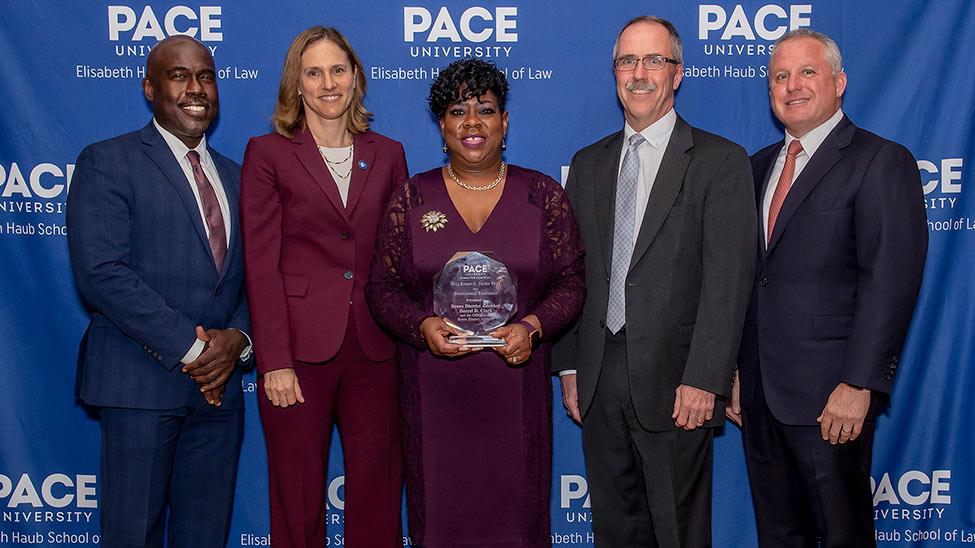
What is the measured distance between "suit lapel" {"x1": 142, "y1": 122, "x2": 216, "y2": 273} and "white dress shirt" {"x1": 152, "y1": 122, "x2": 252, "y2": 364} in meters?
0.02

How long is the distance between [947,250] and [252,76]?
10.0 ft

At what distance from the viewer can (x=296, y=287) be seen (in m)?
2.53

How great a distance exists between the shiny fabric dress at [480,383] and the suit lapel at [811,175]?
651 millimetres

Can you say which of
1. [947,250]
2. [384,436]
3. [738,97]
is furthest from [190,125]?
[947,250]

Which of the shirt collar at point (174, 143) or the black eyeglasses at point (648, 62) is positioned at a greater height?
the black eyeglasses at point (648, 62)

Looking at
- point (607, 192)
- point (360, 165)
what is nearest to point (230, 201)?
point (360, 165)

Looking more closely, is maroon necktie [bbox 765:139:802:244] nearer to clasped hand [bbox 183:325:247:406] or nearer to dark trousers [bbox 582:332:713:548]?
dark trousers [bbox 582:332:713:548]

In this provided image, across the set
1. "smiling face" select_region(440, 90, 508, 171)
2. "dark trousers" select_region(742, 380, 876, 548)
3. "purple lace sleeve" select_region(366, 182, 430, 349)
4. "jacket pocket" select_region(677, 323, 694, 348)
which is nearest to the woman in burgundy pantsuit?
"purple lace sleeve" select_region(366, 182, 430, 349)

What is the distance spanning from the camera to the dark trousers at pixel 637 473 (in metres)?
2.54

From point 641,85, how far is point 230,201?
1.42 metres

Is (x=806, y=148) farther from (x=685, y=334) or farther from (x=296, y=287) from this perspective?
(x=296, y=287)

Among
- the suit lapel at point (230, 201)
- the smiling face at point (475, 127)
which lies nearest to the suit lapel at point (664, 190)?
the smiling face at point (475, 127)

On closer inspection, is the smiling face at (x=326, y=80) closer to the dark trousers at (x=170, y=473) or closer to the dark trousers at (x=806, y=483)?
the dark trousers at (x=170, y=473)

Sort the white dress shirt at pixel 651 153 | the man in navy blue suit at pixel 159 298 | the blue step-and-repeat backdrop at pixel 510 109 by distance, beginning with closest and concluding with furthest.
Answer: the man in navy blue suit at pixel 159 298
the white dress shirt at pixel 651 153
the blue step-and-repeat backdrop at pixel 510 109
